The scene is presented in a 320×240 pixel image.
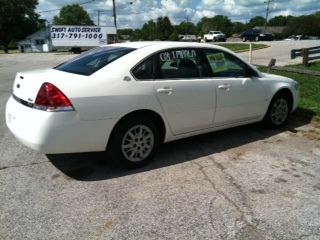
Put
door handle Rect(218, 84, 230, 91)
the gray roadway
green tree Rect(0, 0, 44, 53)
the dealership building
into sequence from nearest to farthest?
1. door handle Rect(218, 84, 230, 91)
2. the gray roadway
3. the dealership building
4. green tree Rect(0, 0, 44, 53)

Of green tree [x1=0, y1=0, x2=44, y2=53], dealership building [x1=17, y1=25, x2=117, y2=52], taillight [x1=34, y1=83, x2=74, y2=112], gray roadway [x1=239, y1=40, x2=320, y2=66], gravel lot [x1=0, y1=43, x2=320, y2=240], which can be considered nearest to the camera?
gravel lot [x1=0, y1=43, x2=320, y2=240]

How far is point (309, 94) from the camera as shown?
898 cm

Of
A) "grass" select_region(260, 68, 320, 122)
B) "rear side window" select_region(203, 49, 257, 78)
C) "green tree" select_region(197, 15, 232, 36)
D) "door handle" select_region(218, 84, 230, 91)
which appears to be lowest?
"grass" select_region(260, 68, 320, 122)

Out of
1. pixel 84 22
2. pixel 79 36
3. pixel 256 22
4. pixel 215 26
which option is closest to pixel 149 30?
pixel 84 22

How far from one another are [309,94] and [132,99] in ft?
20.0

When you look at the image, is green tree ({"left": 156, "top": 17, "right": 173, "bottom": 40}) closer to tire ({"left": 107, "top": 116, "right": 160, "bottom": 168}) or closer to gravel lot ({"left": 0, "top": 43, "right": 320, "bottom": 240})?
gravel lot ({"left": 0, "top": 43, "right": 320, "bottom": 240})

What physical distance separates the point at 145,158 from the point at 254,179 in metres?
1.36

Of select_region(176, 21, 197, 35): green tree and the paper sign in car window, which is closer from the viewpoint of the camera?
the paper sign in car window

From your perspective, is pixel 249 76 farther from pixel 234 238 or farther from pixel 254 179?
pixel 234 238

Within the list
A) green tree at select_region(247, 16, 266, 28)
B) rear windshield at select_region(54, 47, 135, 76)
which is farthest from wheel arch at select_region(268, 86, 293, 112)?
green tree at select_region(247, 16, 266, 28)

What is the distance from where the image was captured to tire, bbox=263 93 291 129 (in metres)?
6.15

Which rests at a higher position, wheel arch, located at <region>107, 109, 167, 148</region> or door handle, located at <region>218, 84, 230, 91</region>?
door handle, located at <region>218, 84, 230, 91</region>

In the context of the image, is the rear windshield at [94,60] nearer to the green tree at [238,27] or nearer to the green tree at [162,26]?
the green tree at [162,26]

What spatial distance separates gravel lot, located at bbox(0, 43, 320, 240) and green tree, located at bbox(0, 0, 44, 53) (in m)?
74.3
